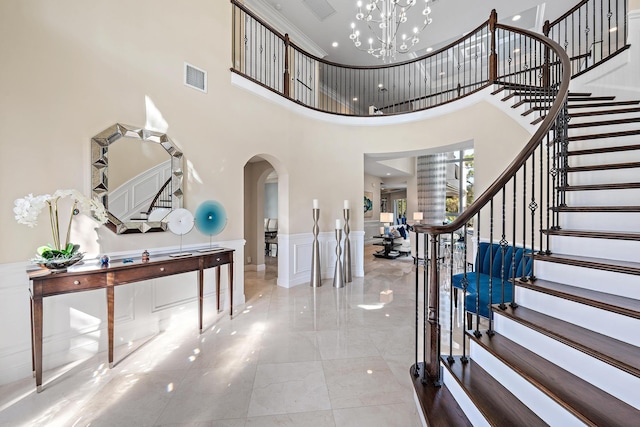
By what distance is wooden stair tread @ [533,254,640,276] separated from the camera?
4.82 ft

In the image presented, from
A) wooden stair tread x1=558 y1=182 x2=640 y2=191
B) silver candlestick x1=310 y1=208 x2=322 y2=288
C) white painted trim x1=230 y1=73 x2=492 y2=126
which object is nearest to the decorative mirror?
white painted trim x1=230 y1=73 x2=492 y2=126

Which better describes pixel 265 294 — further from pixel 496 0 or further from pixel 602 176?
pixel 496 0

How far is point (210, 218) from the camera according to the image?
309cm

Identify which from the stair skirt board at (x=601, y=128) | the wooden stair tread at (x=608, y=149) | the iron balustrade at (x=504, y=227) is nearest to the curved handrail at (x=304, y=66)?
the iron balustrade at (x=504, y=227)

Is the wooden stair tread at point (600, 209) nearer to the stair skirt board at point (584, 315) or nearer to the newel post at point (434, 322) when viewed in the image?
the stair skirt board at point (584, 315)

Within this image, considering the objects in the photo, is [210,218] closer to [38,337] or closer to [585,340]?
[38,337]

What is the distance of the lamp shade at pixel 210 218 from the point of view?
120 inches

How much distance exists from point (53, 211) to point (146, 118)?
1.24 meters

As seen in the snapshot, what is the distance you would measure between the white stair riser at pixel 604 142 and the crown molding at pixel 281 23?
5314mm

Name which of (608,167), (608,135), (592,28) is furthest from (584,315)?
(592,28)

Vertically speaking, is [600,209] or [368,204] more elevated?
[368,204]

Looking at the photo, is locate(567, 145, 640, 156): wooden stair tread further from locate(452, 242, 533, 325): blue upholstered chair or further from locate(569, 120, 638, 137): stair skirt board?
locate(452, 242, 533, 325): blue upholstered chair

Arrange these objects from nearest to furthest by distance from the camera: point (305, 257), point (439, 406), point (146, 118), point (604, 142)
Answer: point (439, 406), point (604, 142), point (146, 118), point (305, 257)

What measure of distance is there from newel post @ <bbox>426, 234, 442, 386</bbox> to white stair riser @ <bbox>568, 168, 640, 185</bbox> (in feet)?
5.86
